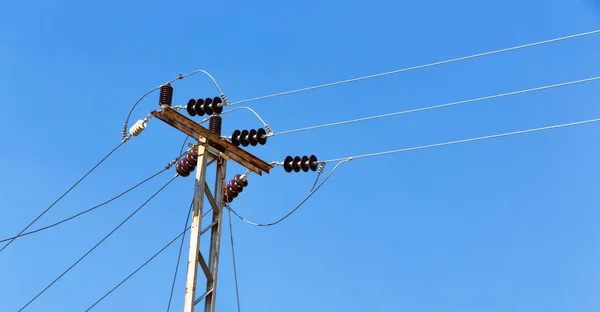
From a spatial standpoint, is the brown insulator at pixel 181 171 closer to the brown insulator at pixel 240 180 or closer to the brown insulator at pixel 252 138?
the brown insulator at pixel 240 180

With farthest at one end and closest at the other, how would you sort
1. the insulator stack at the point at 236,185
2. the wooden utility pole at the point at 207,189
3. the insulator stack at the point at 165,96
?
the insulator stack at the point at 236,185 → the insulator stack at the point at 165,96 → the wooden utility pole at the point at 207,189

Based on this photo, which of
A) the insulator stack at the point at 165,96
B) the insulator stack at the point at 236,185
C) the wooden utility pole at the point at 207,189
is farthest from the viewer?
the insulator stack at the point at 236,185

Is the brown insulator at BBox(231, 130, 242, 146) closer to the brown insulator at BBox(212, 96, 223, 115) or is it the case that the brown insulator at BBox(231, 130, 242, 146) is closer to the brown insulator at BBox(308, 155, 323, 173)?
the brown insulator at BBox(212, 96, 223, 115)

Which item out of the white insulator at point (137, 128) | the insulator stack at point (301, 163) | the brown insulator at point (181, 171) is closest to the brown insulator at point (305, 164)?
the insulator stack at point (301, 163)

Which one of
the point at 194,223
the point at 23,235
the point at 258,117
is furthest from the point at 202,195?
the point at 23,235

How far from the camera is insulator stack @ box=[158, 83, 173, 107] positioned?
21.3 metres

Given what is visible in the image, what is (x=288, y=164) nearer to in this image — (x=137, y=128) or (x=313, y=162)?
(x=313, y=162)

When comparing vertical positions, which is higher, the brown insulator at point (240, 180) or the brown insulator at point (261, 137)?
the brown insulator at point (261, 137)

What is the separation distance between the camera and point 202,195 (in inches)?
828

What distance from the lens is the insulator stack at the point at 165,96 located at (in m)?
21.3

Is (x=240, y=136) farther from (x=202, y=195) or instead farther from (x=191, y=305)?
(x=191, y=305)

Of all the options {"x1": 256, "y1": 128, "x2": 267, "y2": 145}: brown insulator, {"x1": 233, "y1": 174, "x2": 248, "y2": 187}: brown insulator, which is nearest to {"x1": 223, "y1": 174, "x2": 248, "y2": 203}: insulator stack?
{"x1": 233, "y1": 174, "x2": 248, "y2": 187}: brown insulator

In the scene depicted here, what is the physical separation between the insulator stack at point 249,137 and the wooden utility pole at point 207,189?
119mm

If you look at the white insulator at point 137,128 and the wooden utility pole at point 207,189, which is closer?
the wooden utility pole at point 207,189
